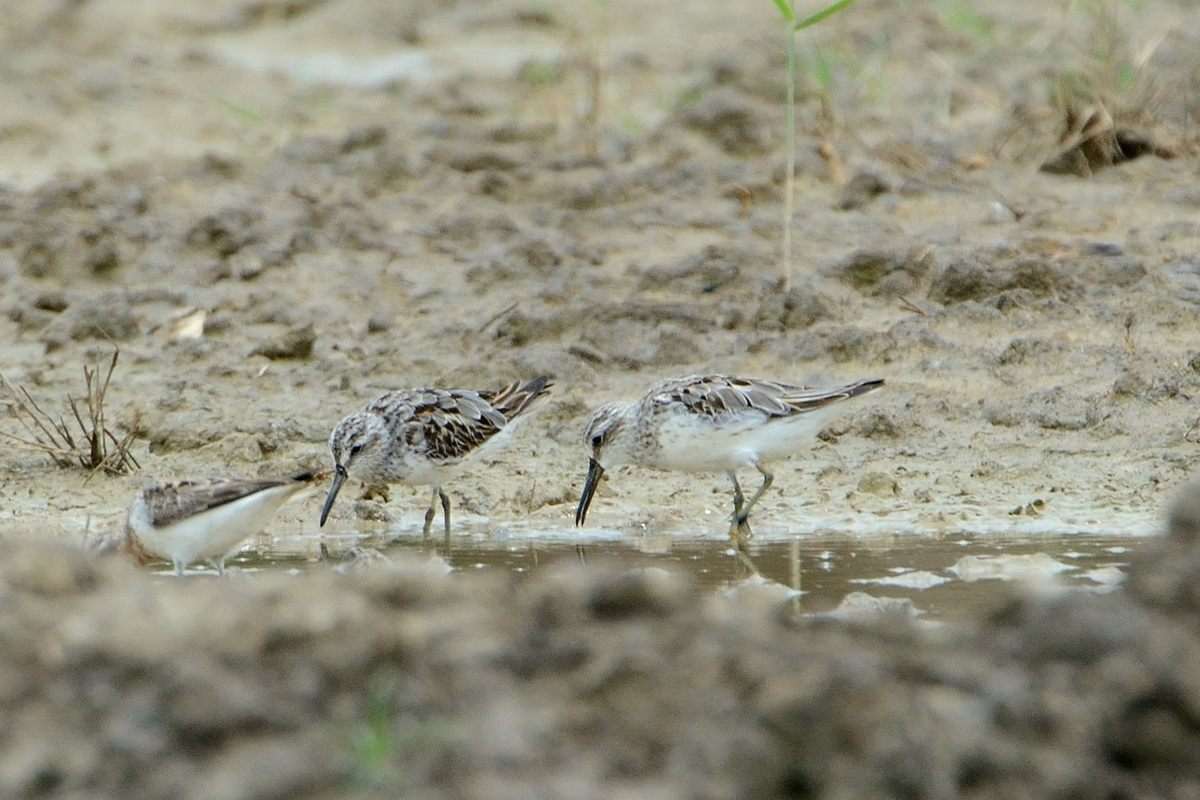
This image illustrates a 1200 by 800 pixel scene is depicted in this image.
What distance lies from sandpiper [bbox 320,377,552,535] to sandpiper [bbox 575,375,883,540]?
503 mm

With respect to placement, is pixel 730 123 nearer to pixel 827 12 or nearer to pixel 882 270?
pixel 882 270

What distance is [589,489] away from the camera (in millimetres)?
8266

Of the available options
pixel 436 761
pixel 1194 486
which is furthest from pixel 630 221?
pixel 436 761

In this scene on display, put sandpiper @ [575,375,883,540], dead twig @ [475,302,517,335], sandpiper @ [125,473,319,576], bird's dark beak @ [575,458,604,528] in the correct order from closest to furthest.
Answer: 1. sandpiper @ [125,473,319,576]
2. bird's dark beak @ [575,458,604,528]
3. sandpiper @ [575,375,883,540]
4. dead twig @ [475,302,517,335]

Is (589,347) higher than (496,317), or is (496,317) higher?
(496,317)

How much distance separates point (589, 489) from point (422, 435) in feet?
2.62

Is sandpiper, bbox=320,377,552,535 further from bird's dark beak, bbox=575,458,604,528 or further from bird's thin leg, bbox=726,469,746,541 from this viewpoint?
bird's thin leg, bbox=726,469,746,541

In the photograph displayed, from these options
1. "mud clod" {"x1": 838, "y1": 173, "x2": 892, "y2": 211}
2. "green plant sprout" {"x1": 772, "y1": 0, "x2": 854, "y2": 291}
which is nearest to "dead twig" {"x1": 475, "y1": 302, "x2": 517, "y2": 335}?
"green plant sprout" {"x1": 772, "y1": 0, "x2": 854, "y2": 291}

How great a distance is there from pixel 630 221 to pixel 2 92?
219 inches

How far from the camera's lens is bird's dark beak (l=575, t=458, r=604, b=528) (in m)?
8.18

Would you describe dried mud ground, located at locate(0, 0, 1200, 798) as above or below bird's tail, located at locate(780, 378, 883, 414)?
above

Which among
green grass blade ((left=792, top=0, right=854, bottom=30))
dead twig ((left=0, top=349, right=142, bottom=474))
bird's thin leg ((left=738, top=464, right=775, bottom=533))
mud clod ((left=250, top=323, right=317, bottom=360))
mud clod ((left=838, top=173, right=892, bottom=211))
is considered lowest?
bird's thin leg ((left=738, top=464, right=775, bottom=533))

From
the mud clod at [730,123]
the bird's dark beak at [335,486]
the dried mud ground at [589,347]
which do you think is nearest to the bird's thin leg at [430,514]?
the dried mud ground at [589,347]

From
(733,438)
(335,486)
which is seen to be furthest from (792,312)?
(335,486)
